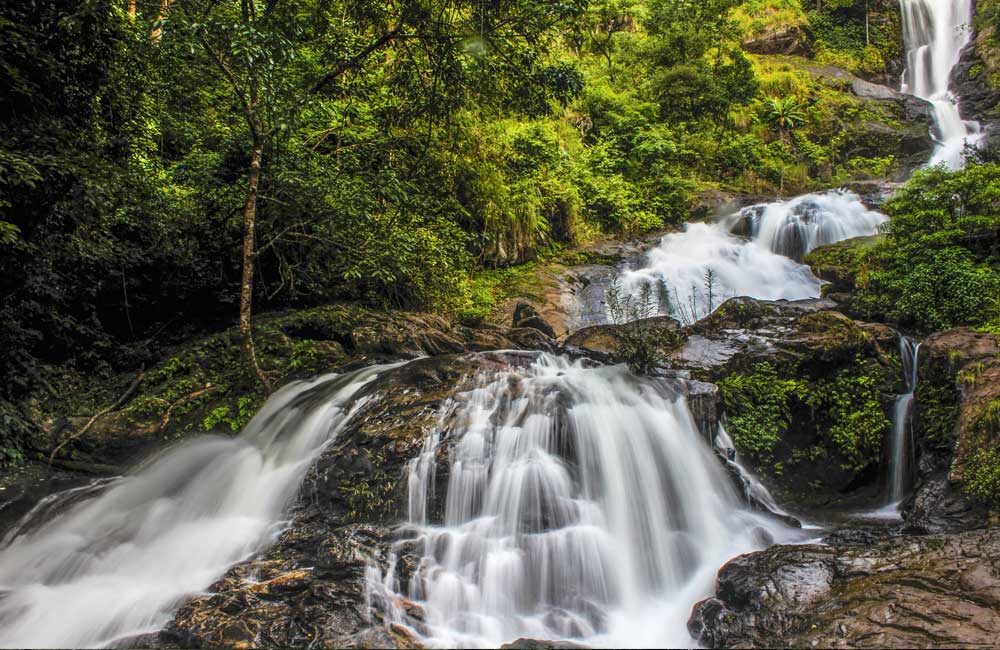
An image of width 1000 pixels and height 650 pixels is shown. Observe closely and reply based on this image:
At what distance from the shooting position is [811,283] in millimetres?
11359

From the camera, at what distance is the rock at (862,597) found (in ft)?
9.60

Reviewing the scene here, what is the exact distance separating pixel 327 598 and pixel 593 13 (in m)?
22.3

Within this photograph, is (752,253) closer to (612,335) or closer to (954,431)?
(612,335)

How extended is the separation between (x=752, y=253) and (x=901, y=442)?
801cm

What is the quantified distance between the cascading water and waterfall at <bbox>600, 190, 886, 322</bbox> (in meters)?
5.85

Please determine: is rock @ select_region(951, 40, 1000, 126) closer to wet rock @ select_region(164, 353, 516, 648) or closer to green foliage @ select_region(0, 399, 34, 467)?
wet rock @ select_region(164, 353, 516, 648)

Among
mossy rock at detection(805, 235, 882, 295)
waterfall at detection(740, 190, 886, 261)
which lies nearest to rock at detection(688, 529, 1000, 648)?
mossy rock at detection(805, 235, 882, 295)

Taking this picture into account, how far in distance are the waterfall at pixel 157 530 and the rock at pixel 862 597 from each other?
3892 mm

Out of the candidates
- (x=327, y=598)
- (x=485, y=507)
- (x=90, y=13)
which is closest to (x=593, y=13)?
(x=90, y=13)

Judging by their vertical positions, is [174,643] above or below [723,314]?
below

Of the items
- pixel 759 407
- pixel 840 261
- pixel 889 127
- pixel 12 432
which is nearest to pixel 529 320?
pixel 759 407

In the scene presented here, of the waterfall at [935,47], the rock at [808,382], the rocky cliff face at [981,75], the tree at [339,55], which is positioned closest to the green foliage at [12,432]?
Answer: the tree at [339,55]

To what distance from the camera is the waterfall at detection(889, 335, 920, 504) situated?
18.5 ft

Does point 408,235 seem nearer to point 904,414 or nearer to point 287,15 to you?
point 287,15
